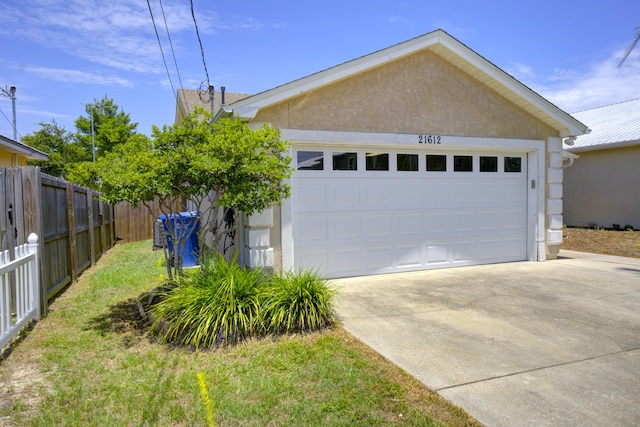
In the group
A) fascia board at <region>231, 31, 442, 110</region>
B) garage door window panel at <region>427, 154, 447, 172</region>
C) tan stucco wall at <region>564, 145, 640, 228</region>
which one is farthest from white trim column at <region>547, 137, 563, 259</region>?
tan stucco wall at <region>564, 145, 640, 228</region>

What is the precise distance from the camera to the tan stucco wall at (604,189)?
14633 mm

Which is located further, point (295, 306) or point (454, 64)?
point (454, 64)

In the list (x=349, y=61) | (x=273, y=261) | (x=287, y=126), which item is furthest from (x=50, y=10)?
(x=273, y=261)

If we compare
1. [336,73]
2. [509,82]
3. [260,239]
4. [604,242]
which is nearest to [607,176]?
[604,242]

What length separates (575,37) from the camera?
10.7 meters

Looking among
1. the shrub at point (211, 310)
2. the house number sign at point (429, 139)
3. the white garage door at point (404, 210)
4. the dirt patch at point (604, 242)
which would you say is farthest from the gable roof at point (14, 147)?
the dirt patch at point (604, 242)

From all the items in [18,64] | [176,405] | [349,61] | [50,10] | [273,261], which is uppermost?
[18,64]

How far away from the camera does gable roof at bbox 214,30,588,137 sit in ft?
22.7

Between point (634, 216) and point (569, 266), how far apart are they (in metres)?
7.64

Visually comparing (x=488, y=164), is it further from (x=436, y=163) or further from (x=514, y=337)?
(x=514, y=337)

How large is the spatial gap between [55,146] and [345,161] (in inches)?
1251

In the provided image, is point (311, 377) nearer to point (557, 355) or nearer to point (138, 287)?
point (557, 355)

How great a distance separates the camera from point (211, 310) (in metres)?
4.73

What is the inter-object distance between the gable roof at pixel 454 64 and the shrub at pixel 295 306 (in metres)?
2.90
